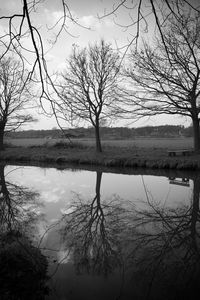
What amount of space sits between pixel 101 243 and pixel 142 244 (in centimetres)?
78

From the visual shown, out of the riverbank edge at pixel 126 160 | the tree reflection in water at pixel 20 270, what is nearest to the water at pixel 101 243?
the tree reflection in water at pixel 20 270

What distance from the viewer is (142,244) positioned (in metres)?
4.99

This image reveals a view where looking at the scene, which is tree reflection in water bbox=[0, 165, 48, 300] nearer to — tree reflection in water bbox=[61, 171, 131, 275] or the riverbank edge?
tree reflection in water bbox=[61, 171, 131, 275]

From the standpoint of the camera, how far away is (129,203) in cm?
808

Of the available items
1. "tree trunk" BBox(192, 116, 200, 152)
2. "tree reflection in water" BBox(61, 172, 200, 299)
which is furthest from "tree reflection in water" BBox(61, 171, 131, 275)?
"tree trunk" BBox(192, 116, 200, 152)

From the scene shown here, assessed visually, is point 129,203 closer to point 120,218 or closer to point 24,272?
point 120,218

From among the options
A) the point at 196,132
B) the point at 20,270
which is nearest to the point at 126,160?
the point at 196,132

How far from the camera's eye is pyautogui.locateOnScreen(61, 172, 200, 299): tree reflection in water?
12.1 ft

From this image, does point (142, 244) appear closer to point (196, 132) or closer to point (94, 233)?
point (94, 233)

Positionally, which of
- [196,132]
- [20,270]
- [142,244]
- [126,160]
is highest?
[196,132]

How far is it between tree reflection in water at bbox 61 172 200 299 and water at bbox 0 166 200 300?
0.5 inches

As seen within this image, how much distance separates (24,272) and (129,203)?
494 cm

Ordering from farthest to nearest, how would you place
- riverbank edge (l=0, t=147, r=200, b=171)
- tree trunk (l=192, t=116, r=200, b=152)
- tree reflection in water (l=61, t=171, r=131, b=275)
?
tree trunk (l=192, t=116, r=200, b=152) < riverbank edge (l=0, t=147, r=200, b=171) < tree reflection in water (l=61, t=171, r=131, b=275)

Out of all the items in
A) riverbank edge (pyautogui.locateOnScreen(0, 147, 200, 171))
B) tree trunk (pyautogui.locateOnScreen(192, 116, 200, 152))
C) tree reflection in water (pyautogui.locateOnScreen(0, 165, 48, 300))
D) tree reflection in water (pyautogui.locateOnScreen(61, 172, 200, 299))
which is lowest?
tree reflection in water (pyautogui.locateOnScreen(61, 172, 200, 299))
